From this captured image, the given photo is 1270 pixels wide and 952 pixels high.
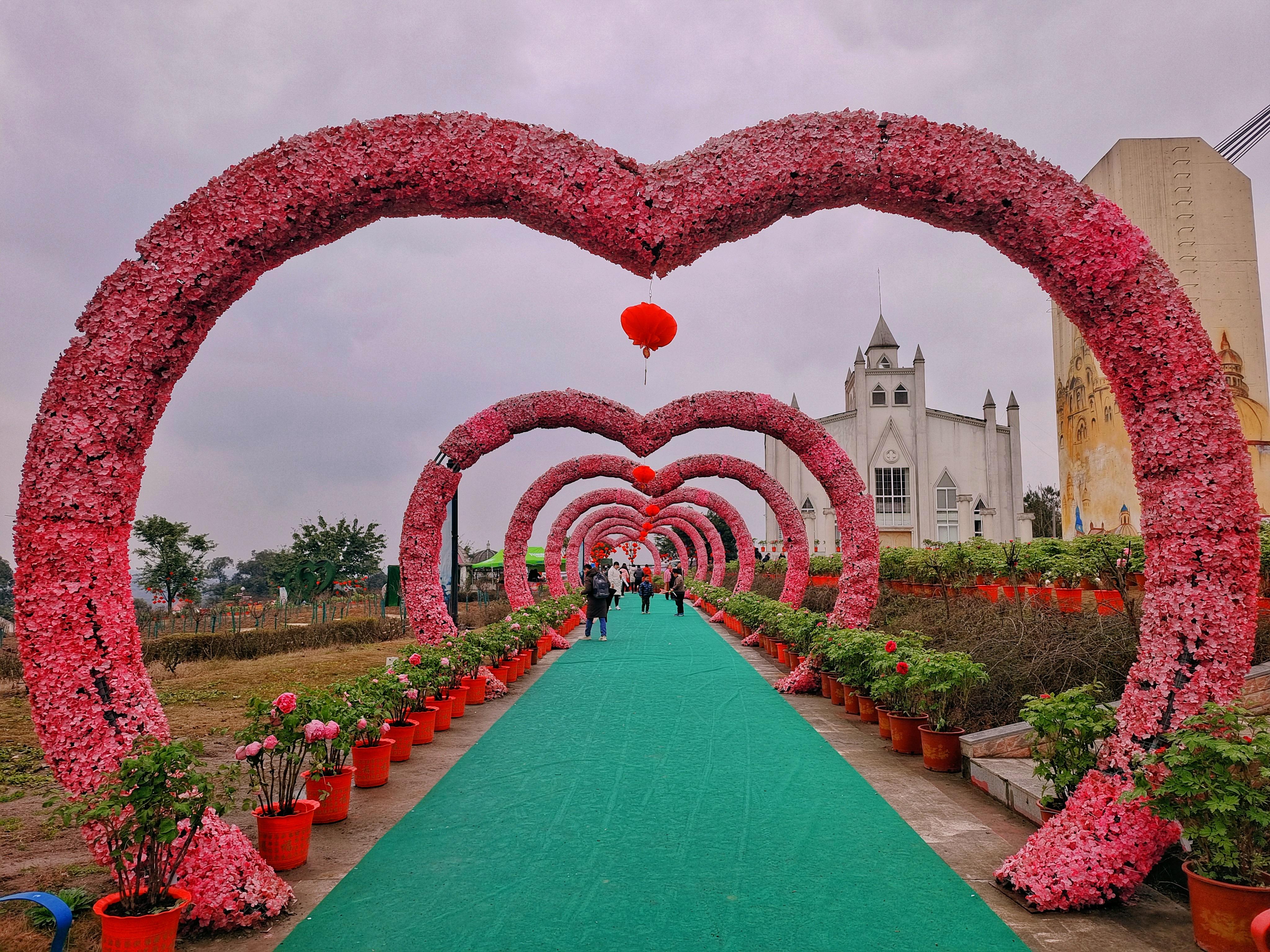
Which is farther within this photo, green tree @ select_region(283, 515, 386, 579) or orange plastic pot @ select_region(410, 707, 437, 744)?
green tree @ select_region(283, 515, 386, 579)

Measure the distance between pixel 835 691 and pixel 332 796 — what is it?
5526mm

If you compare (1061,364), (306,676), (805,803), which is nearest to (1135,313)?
(805,803)

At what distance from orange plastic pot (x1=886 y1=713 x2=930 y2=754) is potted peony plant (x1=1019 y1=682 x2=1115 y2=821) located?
2.09 m

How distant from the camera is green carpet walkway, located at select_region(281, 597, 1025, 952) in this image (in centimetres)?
316

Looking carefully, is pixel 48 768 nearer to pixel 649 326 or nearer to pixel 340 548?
pixel 649 326

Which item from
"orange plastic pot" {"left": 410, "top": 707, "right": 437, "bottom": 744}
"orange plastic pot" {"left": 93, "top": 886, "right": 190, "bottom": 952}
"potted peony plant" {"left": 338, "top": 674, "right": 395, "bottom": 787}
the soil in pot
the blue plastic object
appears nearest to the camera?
the blue plastic object

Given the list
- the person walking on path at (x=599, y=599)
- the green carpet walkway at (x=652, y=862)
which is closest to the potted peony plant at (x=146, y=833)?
the green carpet walkway at (x=652, y=862)

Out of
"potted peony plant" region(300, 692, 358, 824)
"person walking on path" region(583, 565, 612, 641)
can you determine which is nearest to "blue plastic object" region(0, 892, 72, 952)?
"potted peony plant" region(300, 692, 358, 824)

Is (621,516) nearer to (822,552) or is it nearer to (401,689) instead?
(822,552)

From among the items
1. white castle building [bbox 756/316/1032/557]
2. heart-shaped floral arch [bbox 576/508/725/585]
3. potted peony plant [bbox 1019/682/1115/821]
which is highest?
white castle building [bbox 756/316/1032/557]

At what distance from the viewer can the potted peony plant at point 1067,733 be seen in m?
3.75

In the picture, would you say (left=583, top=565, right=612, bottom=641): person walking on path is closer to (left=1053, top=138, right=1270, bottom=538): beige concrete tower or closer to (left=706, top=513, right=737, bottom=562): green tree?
(left=1053, top=138, right=1270, bottom=538): beige concrete tower

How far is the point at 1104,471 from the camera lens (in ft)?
76.6

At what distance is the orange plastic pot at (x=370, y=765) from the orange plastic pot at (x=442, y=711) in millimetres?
1603
